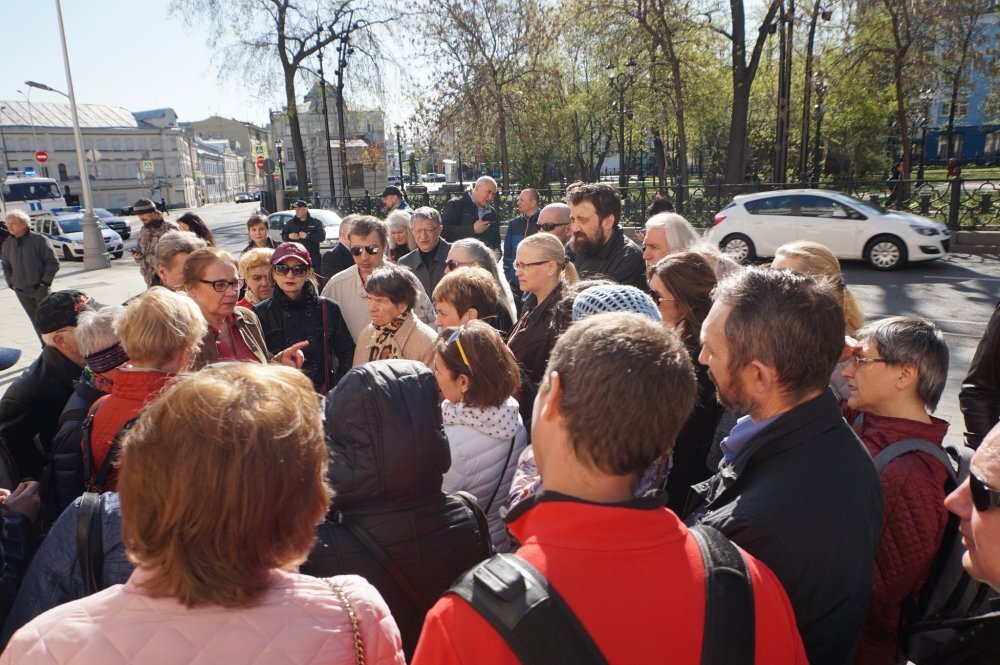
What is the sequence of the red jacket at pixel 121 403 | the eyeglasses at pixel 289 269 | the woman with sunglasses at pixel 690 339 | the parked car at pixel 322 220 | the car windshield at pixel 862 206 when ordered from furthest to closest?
the parked car at pixel 322 220, the car windshield at pixel 862 206, the eyeglasses at pixel 289 269, the woman with sunglasses at pixel 690 339, the red jacket at pixel 121 403

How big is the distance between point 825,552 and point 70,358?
332 centimetres

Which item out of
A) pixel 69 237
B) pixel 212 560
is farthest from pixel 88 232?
pixel 212 560

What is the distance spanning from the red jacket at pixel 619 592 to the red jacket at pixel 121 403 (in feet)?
5.48

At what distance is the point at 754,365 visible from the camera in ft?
5.61

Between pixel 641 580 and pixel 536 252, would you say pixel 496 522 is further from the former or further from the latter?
pixel 536 252

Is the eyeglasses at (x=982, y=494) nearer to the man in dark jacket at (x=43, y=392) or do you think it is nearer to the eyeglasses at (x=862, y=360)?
the eyeglasses at (x=862, y=360)

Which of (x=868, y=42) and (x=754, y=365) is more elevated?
(x=868, y=42)

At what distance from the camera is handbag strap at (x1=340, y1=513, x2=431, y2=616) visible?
1.70 meters

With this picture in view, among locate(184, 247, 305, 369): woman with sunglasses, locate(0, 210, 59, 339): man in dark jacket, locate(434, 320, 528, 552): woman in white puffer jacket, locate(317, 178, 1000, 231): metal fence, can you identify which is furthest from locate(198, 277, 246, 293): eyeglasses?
locate(317, 178, 1000, 231): metal fence

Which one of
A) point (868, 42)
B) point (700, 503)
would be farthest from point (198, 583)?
point (868, 42)

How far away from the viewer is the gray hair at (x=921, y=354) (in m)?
2.17

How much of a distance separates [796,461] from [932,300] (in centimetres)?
1014

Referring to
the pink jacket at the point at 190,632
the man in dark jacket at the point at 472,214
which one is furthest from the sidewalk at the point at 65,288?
the pink jacket at the point at 190,632

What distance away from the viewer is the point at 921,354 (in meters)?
2.17
